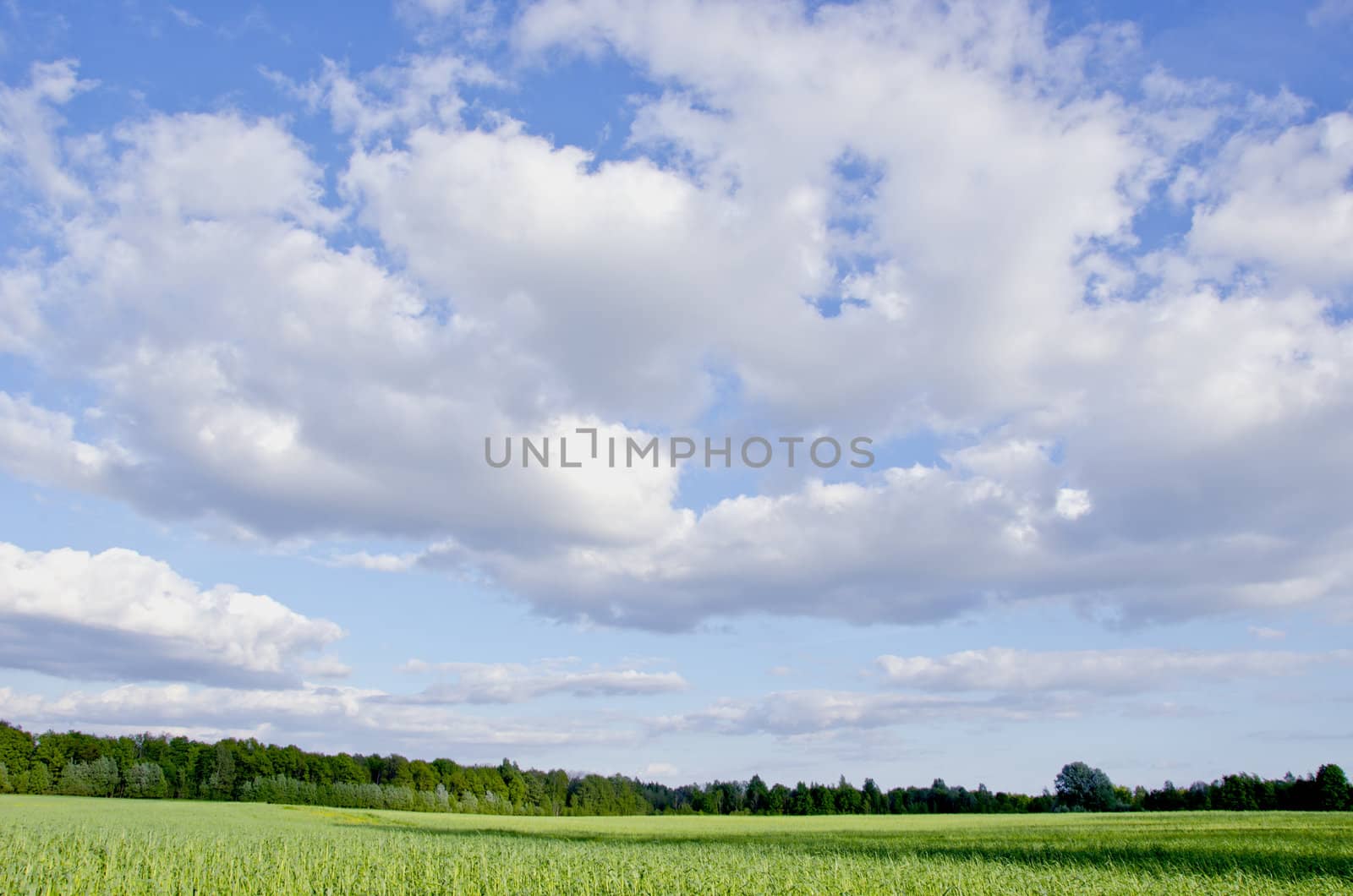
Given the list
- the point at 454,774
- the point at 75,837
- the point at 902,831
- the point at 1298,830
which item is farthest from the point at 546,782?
the point at 75,837

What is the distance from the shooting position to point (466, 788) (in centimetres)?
13575

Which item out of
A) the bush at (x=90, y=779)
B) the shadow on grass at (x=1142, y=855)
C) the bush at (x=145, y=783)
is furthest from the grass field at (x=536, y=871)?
the bush at (x=90, y=779)

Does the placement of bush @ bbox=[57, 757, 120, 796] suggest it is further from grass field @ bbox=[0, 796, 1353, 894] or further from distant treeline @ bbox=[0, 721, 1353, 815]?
grass field @ bbox=[0, 796, 1353, 894]

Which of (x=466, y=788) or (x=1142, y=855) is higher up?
(x=1142, y=855)

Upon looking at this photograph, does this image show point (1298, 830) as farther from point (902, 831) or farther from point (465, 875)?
point (465, 875)

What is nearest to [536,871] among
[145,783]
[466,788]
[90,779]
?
[145,783]

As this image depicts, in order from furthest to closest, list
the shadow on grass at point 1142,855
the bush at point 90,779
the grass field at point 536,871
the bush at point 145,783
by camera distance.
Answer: the bush at point 145,783, the bush at point 90,779, the shadow on grass at point 1142,855, the grass field at point 536,871

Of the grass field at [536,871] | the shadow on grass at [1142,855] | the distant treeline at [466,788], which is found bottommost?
the distant treeline at [466,788]

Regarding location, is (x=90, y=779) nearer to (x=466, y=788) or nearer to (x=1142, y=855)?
(x=466, y=788)

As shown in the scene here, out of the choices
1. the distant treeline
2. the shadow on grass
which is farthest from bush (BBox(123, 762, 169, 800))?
the shadow on grass

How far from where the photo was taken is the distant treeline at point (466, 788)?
108 metres

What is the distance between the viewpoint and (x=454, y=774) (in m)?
139

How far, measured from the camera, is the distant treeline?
354 feet

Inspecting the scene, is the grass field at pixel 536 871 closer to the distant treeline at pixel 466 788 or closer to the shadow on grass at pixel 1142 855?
the shadow on grass at pixel 1142 855
